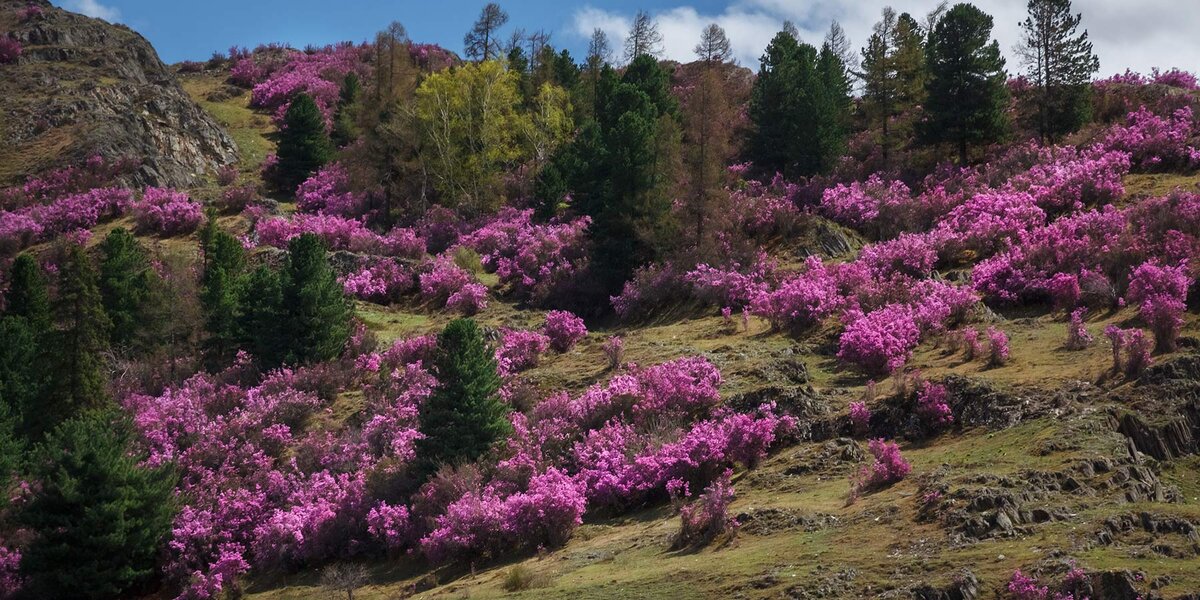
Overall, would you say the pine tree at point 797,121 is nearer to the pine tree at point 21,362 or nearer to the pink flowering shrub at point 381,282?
the pink flowering shrub at point 381,282

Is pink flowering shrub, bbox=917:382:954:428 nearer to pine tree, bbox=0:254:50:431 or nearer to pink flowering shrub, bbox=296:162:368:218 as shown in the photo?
pine tree, bbox=0:254:50:431

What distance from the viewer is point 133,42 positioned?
63656 millimetres

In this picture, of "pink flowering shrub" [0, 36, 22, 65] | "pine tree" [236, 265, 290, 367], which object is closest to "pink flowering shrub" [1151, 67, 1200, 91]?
"pine tree" [236, 265, 290, 367]

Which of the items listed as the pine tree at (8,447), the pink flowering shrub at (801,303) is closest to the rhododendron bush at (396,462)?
the pine tree at (8,447)

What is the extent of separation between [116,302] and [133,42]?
3773cm

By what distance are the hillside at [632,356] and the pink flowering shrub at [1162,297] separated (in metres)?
→ 0.08

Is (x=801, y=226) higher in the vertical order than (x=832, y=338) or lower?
higher

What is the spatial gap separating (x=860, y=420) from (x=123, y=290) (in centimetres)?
2472

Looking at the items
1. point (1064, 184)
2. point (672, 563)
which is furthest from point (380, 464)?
point (1064, 184)

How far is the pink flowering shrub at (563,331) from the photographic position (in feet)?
89.9

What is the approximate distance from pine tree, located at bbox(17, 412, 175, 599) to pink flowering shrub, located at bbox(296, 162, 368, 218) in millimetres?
25525

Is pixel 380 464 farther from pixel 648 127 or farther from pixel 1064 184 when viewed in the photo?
pixel 1064 184

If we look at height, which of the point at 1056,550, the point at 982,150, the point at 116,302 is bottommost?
the point at 1056,550

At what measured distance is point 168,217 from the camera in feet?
141
